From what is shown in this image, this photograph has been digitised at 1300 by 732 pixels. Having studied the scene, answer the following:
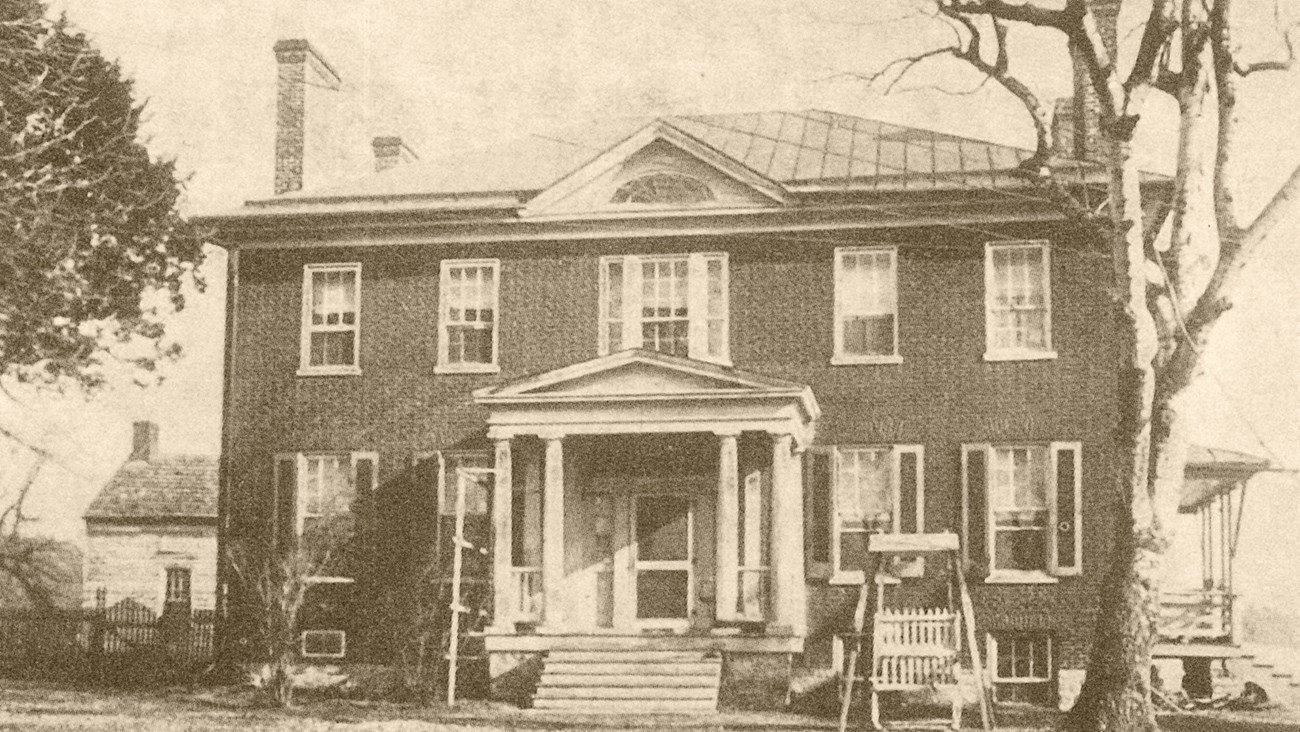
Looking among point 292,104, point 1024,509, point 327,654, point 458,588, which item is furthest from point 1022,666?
point 292,104

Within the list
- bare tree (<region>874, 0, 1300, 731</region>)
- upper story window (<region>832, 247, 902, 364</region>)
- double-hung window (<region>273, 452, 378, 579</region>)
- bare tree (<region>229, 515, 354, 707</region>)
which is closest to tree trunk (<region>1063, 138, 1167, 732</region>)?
bare tree (<region>874, 0, 1300, 731</region>)

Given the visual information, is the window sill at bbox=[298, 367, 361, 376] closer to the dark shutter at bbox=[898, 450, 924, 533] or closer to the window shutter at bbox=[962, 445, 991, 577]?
the dark shutter at bbox=[898, 450, 924, 533]

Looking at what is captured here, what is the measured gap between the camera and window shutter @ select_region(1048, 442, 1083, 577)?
83.0ft

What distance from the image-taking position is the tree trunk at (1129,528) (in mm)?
18969

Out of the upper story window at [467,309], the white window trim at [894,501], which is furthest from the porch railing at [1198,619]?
the upper story window at [467,309]

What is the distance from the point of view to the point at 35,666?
95.7ft

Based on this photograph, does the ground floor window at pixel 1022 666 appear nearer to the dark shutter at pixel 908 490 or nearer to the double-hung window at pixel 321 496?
the dark shutter at pixel 908 490

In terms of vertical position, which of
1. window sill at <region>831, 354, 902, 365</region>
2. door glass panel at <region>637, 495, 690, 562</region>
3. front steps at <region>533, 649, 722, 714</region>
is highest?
window sill at <region>831, 354, 902, 365</region>

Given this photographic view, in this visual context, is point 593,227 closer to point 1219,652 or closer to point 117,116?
point 117,116

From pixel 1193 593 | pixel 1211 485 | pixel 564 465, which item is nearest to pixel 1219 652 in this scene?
pixel 1193 593

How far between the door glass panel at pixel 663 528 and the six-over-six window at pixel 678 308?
7.16 ft

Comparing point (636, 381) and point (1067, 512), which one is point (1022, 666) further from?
point (636, 381)

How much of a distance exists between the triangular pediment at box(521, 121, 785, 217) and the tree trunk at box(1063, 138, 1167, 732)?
787cm

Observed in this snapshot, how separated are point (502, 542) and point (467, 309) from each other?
13.8 ft
